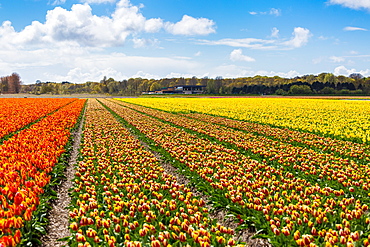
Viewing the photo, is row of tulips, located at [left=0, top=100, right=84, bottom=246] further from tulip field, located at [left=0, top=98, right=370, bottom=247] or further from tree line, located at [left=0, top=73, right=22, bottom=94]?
tree line, located at [left=0, top=73, right=22, bottom=94]

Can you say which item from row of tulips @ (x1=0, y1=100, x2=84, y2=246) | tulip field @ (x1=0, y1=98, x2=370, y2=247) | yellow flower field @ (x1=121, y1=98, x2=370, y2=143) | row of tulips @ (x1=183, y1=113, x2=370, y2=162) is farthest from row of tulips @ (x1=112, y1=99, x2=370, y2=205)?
row of tulips @ (x1=0, y1=100, x2=84, y2=246)

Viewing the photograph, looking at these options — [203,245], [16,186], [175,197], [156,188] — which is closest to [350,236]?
[203,245]

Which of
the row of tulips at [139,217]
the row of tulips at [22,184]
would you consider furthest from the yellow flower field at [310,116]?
the row of tulips at [22,184]

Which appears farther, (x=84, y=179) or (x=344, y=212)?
(x=84, y=179)

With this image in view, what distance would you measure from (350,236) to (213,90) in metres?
137

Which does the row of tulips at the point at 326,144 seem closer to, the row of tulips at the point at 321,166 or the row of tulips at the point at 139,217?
the row of tulips at the point at 321,166

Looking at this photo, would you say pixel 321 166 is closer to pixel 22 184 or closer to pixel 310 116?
pixel 22 184

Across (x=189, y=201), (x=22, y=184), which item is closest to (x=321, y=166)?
(x=189, y=201)

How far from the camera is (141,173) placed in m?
8.14

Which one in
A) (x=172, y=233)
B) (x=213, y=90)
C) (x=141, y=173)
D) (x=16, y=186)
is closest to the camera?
(x=172, y=233)

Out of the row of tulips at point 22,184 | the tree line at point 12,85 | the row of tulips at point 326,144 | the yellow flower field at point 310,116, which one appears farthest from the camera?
the tree line at point 12,85

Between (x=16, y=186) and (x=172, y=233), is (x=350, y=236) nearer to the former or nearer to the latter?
(x=172, y=233)

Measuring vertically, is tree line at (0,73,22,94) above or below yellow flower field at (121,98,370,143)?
above

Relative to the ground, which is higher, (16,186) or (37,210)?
(16,186)
